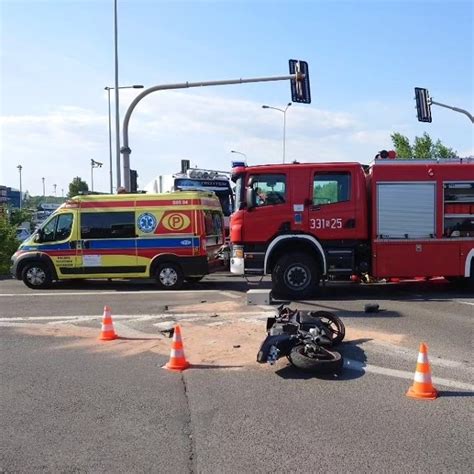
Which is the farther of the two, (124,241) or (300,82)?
(300,82)

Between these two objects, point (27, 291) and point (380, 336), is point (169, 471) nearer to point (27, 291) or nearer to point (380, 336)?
point (380, 336)

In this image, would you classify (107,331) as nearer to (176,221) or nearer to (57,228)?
(176,221)

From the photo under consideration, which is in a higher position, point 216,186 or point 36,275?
point 216,186

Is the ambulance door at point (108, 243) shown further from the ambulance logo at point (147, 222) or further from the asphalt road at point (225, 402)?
the asphalt road at point (225, 402)

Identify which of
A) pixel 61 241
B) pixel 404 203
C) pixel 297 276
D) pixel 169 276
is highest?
pixel 404 203

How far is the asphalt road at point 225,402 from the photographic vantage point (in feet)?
13.8

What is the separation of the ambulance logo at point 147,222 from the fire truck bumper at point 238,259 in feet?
9.01

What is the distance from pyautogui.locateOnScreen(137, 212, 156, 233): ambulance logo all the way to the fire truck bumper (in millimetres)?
2747

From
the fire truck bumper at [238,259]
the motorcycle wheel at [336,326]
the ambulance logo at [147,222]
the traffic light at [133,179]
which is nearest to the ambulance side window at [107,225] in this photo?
the ambulance logo at [147,222]

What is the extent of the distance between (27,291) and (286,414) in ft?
35.5

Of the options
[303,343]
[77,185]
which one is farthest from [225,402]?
[77,185]

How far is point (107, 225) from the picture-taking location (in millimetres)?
14297

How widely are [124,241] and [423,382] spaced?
9862 millimetres

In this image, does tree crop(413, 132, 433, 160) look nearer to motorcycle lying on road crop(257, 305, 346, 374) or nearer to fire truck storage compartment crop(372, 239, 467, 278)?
fire truck storage compartment crop(372, 239, 467, 278)
